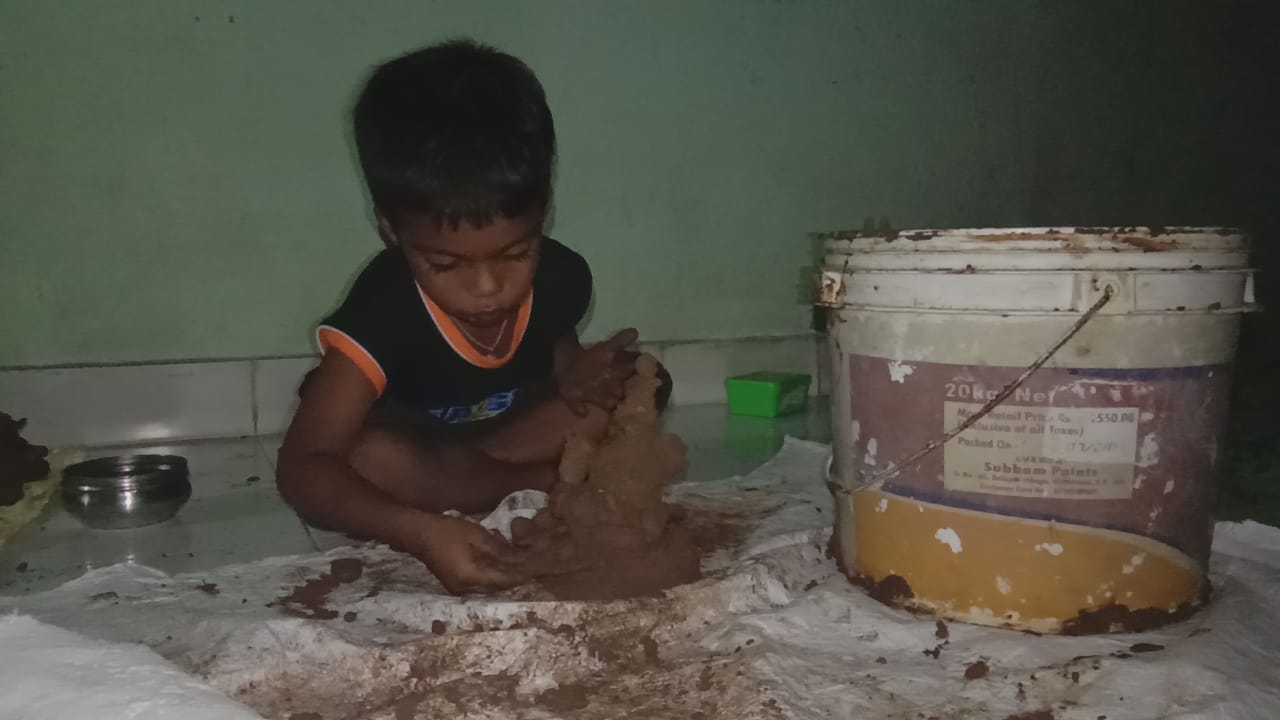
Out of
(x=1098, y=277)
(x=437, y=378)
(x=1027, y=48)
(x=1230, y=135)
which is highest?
(x=1027, y=48)

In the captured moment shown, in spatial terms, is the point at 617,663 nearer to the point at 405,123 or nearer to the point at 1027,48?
the point at 405,123

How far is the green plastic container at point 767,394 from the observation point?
5.87 feet

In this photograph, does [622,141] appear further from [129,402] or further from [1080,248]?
[1080,248]

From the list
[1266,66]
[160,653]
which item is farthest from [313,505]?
[1266,66]

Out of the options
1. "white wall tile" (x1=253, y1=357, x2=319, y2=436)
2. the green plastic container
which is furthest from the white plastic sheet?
the green plastic container

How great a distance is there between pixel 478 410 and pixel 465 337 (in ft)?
0.56

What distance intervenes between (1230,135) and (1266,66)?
22 centimetres

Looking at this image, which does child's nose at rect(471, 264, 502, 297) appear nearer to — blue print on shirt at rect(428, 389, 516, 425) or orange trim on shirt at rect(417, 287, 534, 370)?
orange trim on shirt at rect(417, 287, 534, 370)

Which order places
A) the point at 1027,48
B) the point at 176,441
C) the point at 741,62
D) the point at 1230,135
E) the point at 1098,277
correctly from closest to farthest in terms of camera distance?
the point at 1098,277 < the point at 176,441 < the point at 741,62 < the point at 1027,48 < the point at 1230,135

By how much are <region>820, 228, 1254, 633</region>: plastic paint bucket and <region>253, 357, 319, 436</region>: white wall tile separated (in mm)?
1195

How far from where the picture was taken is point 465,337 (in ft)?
3.88

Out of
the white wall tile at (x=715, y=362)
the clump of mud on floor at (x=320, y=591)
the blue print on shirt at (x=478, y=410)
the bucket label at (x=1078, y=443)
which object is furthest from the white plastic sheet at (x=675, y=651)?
the white wall tile at (x=715, y=362)

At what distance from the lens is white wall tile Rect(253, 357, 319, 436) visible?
1.64 metres

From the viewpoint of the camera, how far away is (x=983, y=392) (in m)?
0.75
